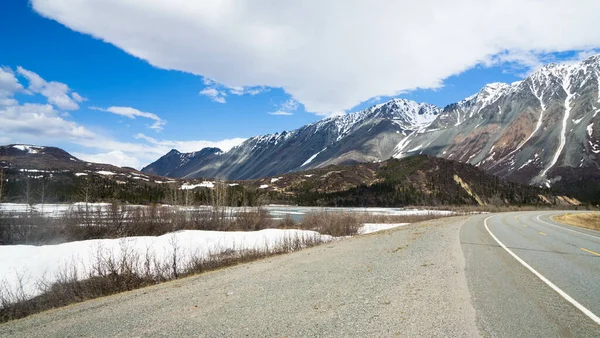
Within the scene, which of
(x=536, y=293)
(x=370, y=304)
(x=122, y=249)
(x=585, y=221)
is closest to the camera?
(x=370, y=304)

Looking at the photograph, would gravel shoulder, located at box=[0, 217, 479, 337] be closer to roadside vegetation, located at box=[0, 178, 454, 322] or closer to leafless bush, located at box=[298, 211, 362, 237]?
roadside vegetation, located at box=[0, 178, 454, 322]

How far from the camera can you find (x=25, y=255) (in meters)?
23.7

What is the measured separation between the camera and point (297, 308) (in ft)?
26.3

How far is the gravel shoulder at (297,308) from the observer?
6.70m

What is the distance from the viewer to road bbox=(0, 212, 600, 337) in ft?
21.3

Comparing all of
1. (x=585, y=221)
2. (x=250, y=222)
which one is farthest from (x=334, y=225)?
(x=585, y=221)

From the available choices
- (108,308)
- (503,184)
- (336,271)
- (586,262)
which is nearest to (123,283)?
(108,308)

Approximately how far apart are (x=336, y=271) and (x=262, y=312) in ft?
16.3

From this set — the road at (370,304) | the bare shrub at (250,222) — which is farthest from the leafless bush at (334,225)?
the road at (370,304)

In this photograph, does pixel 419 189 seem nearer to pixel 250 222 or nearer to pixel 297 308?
pixel 250 222

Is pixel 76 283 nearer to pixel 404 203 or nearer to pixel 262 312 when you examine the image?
pixel 262 312

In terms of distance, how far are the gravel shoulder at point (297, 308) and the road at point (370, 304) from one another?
23 millimetres

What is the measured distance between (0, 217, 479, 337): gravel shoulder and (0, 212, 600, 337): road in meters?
0.02

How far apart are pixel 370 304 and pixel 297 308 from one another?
165cm
